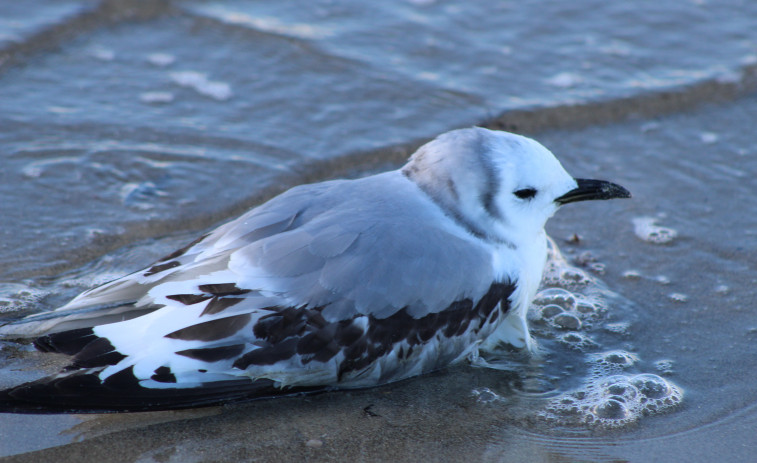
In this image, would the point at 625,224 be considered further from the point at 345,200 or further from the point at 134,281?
the point at 134,281

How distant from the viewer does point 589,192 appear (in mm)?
3910

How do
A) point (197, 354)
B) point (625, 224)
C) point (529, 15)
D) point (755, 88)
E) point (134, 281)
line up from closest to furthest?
point (197, 354), point (134, 281), point (625, 224), point (755, 88), point (529, 15)

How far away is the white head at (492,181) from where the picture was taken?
370 cm

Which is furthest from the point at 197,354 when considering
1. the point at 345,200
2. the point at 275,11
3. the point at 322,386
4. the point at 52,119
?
the point at 275,11

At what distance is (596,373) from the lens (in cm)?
373

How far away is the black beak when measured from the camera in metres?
3.89

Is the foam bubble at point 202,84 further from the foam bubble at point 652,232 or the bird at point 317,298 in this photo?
the foam bubble at point 652,232

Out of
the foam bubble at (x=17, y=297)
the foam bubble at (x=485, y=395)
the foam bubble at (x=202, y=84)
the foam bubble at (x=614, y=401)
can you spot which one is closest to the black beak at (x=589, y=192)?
the foam bubble at (x=614, y=401)

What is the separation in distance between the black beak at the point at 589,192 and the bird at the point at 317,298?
0.43ft

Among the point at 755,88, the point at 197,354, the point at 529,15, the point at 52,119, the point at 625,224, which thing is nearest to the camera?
the point at 197,354

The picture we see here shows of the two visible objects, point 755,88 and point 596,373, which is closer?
point 596,373

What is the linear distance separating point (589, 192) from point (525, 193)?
0.33m

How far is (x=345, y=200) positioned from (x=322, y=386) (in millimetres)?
747

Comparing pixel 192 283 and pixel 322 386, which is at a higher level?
pixel 192 283
